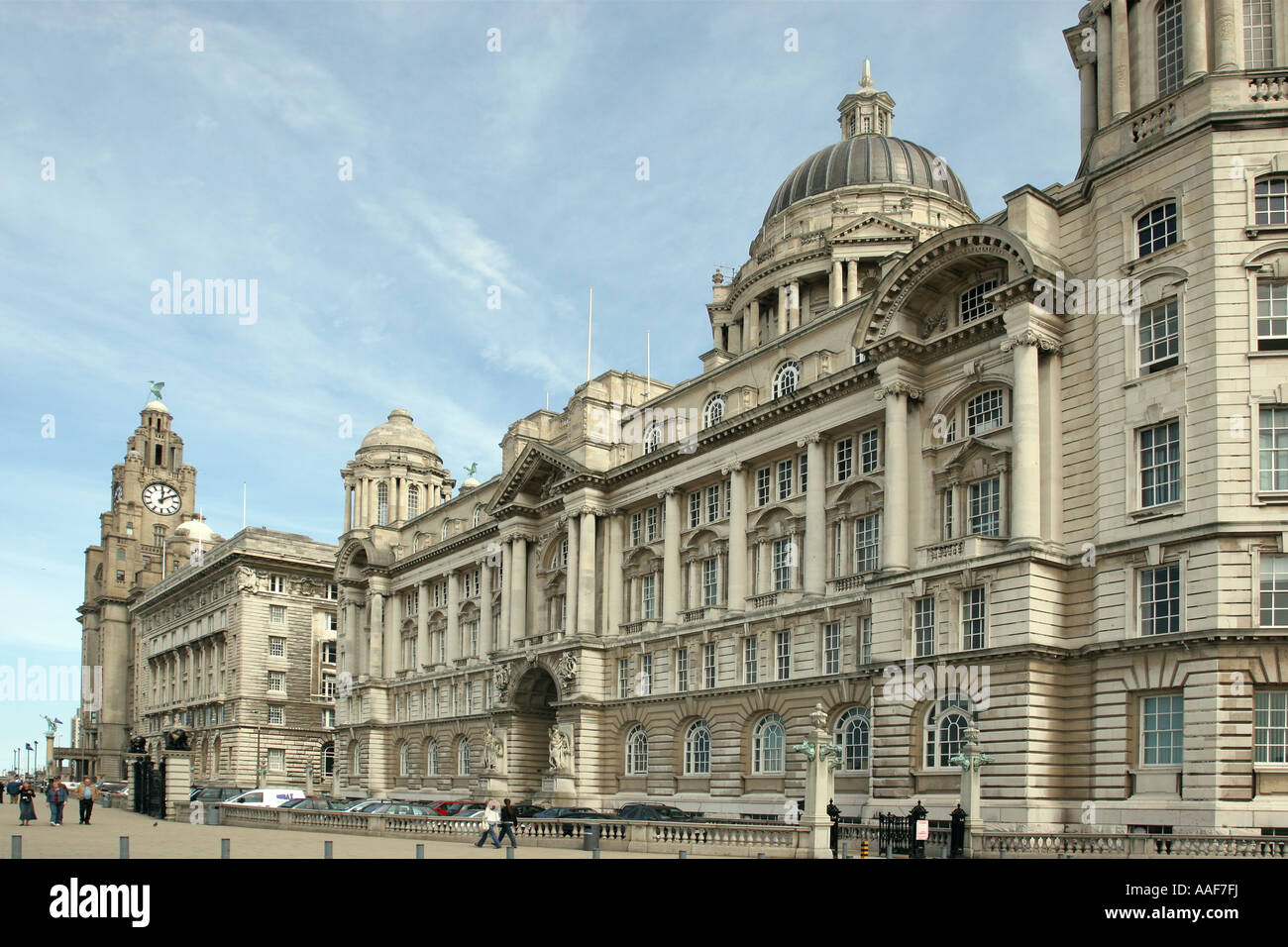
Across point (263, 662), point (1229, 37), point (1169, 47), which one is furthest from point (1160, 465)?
point (263, 662)

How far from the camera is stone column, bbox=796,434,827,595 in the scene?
50.9m

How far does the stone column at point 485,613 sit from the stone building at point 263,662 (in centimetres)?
3228

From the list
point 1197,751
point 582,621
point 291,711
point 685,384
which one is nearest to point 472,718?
point 582,621

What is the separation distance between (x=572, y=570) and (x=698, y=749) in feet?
40.7

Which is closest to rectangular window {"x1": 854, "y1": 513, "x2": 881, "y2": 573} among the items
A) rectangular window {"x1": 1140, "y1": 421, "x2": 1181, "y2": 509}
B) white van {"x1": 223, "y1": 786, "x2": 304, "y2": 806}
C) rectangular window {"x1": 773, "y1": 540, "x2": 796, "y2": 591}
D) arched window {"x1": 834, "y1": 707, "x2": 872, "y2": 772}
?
rectangular window {"x1": 773, "y1": 540, "x2": 796, "y2": 591}

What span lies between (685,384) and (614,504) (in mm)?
7043

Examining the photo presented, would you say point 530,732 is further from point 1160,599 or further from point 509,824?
point 1160,599

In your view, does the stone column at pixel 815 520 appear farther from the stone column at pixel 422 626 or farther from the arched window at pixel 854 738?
the stone column at pixel 422 626

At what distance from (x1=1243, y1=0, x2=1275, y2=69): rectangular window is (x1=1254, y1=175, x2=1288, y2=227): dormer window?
3973mm

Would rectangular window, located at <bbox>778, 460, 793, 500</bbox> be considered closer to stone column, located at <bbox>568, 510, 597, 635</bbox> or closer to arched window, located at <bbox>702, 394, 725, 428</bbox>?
arched window, located at <bbox>702, 394, 725, 428</bbox>

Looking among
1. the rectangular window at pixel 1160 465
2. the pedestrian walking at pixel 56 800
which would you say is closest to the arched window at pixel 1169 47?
the rectangular window at pixel 1160 465

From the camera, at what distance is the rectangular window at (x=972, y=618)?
40.9 meters

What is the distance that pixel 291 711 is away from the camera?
107 meters
